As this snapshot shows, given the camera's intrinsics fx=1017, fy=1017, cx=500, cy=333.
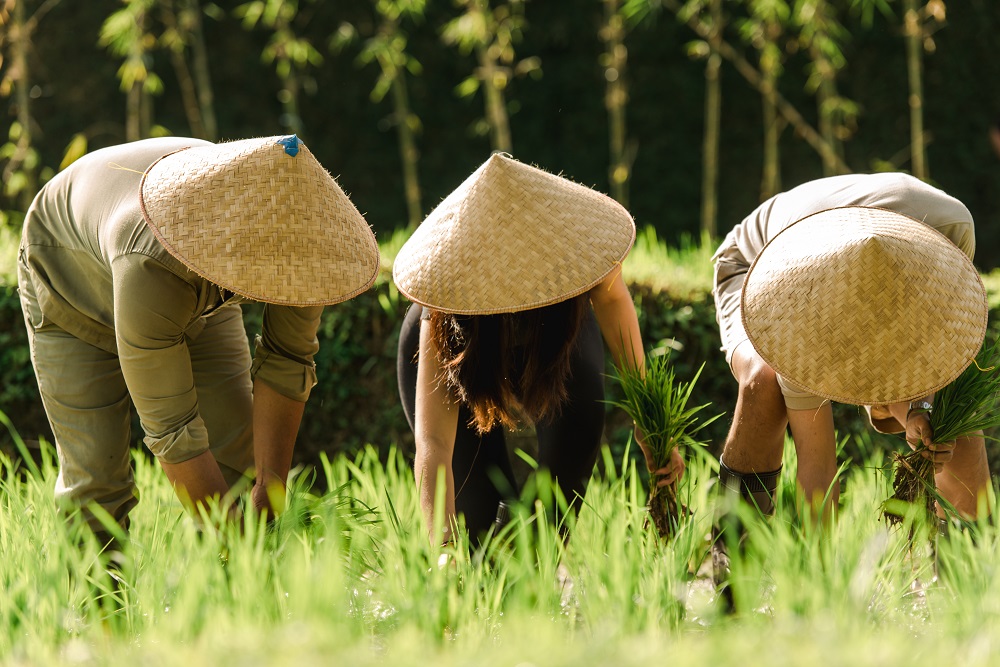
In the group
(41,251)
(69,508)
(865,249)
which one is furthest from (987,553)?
(41,251)

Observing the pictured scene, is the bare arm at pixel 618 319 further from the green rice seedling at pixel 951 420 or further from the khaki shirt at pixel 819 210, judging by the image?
the green rice seedling at pixel 951 420

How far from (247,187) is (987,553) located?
61.4 inches

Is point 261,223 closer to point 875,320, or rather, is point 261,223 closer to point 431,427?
point 431,427

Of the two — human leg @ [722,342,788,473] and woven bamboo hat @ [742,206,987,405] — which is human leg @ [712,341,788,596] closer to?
human leg @ [722,342,788,473]

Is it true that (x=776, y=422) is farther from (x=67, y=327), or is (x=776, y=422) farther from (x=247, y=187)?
(x=67, y=327)

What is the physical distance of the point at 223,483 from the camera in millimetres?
2131

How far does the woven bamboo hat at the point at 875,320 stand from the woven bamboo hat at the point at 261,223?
867 mm

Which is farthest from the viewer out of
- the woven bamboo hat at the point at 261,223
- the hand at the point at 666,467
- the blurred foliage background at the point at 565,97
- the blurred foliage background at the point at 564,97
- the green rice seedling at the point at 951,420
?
the blurred foliage background at the point at 564,97

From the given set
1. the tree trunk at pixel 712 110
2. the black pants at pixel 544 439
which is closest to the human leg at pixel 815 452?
the black pants at pixel 544 439

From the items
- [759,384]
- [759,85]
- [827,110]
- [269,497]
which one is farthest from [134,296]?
[759,85]

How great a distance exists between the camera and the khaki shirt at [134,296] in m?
1.99

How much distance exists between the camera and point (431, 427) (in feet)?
7.37

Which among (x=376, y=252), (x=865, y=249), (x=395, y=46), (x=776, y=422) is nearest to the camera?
(x=865, y=249)

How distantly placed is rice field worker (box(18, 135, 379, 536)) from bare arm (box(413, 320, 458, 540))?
262 mm
